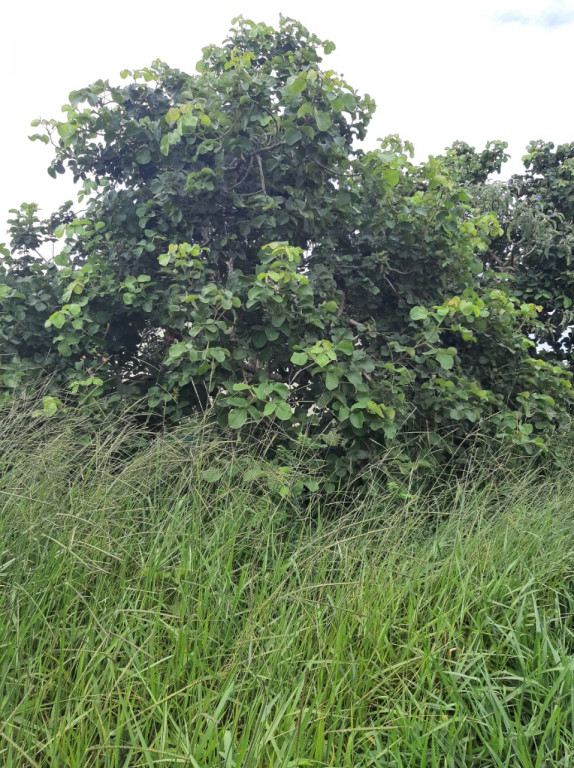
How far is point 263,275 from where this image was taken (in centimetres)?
321

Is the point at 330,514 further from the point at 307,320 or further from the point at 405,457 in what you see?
the point at 307,320

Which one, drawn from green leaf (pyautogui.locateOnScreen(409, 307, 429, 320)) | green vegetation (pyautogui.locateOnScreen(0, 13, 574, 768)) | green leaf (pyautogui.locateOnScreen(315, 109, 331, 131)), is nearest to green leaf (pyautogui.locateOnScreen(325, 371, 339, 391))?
green vegetation (pyautogui.locateOnScreen(0, 13, 574, 768))

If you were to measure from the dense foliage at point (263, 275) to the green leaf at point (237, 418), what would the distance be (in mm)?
14

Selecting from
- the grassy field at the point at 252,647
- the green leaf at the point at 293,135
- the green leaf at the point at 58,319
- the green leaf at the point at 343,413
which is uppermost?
the green leaf at the point at 293,135

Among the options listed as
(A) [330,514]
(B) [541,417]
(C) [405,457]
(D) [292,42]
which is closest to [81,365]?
(A) [330,514]

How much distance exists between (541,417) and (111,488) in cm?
308

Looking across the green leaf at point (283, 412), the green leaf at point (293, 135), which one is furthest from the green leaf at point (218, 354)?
the green leaf at point (293, 135)

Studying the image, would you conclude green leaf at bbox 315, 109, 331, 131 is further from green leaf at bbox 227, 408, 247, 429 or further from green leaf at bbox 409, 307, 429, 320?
green leaf at bbox 227, 408, 247, 429

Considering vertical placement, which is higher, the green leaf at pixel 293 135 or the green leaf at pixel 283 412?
the green leaf at pixel 293 135

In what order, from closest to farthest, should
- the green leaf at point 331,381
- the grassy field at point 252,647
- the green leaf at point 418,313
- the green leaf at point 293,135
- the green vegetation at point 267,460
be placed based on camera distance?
1. the grassy field at point 252,647
2. the green vegetation at point 267,460
3. the green leaf at point 331,381
4. the green leaf at point 293,135
5. the green leaf at point 418,313

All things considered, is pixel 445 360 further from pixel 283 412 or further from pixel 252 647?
pixel 252 647

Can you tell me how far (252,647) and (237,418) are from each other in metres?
1.38

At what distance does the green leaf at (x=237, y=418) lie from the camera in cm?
310

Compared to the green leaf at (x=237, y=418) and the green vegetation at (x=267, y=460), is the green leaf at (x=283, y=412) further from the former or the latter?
the green leaf at (x=237, y=418)
